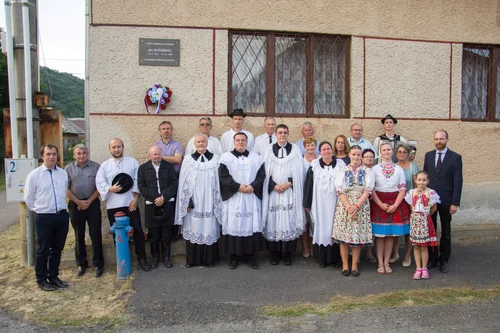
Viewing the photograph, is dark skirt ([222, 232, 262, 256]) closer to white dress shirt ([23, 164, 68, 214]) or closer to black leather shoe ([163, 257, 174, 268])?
black leather shoe ([163, 257, 174, 268])

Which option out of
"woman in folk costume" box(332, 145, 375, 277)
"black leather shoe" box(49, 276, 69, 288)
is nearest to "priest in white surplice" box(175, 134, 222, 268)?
"black leather shoe" box(49, 276, 69, 288)

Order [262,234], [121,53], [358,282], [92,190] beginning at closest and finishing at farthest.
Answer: [358,282] < [92,190] < [262,234] < [121,53]

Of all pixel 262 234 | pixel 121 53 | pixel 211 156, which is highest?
pixel 121 53

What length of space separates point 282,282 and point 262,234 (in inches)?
36.2

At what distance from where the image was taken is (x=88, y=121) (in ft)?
20.3

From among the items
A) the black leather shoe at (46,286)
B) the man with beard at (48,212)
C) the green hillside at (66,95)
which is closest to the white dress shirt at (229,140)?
the man with beard at (48,212)

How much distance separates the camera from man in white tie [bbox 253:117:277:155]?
6034 millimetres

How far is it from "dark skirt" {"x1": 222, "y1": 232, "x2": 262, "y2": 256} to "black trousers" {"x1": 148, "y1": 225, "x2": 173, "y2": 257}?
748 millimetres

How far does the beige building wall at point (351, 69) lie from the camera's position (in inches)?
241

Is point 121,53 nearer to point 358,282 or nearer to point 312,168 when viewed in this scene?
point 312,168

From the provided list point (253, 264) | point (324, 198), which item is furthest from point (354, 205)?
point (253, 264)

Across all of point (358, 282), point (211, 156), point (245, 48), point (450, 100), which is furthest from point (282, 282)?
point (450, 100)

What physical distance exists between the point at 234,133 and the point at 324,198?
1.67 metres

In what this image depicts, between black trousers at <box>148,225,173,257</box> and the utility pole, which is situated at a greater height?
the utility pole
